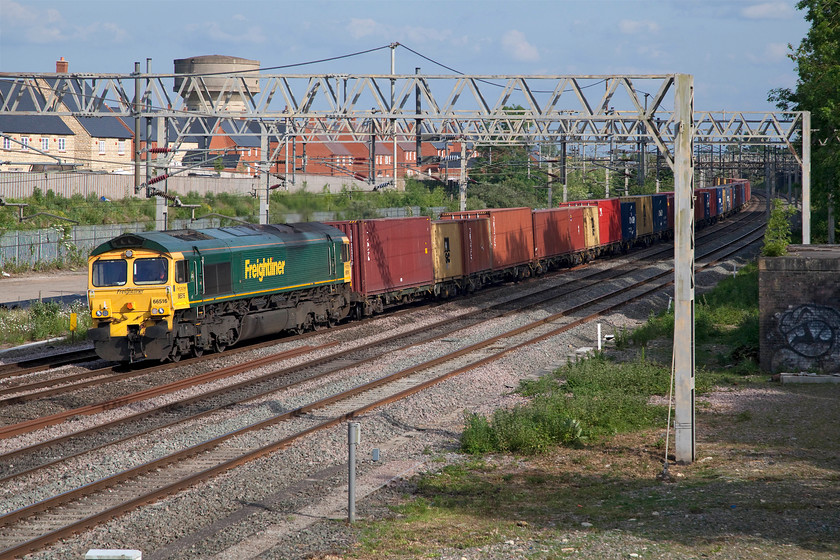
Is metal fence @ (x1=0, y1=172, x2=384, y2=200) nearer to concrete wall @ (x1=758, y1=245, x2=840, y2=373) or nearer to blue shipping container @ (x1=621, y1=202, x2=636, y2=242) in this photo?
blue shipping container @ (x1=621, y1=202, x2=636, y2=242)

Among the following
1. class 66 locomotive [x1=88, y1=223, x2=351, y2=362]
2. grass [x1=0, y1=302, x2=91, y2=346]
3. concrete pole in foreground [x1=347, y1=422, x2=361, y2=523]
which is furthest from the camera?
grass [x1=0, y1=302, x2=91, y2=346]

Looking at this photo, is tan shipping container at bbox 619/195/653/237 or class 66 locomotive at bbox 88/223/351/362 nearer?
class 66 locomotive at bbox 88/223/351/362

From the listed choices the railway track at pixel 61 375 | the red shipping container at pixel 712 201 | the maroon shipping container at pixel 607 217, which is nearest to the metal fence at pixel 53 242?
the maroon shipping container at pixel 607 217

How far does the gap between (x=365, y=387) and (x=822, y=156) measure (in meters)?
23.9

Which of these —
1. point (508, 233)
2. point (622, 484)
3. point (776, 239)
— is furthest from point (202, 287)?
point (508, 233)

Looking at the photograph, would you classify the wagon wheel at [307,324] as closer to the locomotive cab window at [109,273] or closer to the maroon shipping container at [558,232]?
the locomotive cab window at [109,273]

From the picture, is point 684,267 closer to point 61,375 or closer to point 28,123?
point 61,375

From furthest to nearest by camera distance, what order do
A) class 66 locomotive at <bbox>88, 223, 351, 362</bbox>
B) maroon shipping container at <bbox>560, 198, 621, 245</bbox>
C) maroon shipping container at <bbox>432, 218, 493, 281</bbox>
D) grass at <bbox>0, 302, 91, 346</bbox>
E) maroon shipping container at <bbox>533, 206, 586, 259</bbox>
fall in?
maroon shipping container at <bbox>560, 198, 621, 245</bbox> < maroon shipping container at <bbox>533, 206, 586, 259</bbox> < maroon shipping container at <bbox>432, 218, 493, 281</bbox> < grass at <bbox>0, 302, 91, 346</bbox> < class 66 locomotive at <bbox>88, 223, 351, 362</bbox>

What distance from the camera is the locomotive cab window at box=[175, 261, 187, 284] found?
2005 cm

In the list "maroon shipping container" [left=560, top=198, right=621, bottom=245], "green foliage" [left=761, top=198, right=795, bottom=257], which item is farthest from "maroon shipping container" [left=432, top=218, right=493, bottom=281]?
"maroon shipping container" [left=560, top=198, right=621, bottom=245]

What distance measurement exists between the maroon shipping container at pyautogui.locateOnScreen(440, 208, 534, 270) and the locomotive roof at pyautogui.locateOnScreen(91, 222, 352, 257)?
10.7 meters

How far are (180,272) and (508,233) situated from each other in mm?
19316

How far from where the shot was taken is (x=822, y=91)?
32.6 meters

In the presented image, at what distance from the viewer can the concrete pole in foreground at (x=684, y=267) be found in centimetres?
1252
